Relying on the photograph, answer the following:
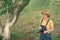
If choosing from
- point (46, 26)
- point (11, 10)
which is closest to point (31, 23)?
point (11, 10)

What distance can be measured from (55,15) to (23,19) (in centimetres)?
133

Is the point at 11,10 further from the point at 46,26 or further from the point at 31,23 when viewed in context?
the point at 31,23

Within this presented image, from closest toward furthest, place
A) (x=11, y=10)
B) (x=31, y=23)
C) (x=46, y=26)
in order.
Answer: (x=46, y=26) → (x=11, y=10) → (x=31, y=23)

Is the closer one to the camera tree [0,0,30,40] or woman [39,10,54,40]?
woman [39,10,54,40]

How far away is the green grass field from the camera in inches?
361

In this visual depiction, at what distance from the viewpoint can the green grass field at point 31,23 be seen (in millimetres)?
9172

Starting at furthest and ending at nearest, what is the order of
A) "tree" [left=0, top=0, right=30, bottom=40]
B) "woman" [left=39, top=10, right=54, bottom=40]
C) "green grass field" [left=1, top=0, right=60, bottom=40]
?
"green grass field" [left=1, top=0, right=60, bottom=40] < "tree" [left=0, top=0, right=30, bottom=40] < "woman" [left=39, top=10, right=54, bottom=40]

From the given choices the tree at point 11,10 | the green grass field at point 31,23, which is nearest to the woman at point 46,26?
the tree at point 11,10

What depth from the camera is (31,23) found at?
10.3 meters

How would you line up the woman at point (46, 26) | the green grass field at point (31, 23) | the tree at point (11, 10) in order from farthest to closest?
the green grass field at point (31, 23) → the tree at point (11, 10) → the woman at point (46, 26)

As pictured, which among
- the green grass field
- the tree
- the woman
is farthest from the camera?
the green grass field

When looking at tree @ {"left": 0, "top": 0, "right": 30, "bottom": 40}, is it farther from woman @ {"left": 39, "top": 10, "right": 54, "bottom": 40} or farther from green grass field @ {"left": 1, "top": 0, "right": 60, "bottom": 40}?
green grass field @ {"left": 1, "top": 0, "right": 60, "bottom": 40}

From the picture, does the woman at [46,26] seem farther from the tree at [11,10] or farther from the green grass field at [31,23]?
the green grass field at [31,23]

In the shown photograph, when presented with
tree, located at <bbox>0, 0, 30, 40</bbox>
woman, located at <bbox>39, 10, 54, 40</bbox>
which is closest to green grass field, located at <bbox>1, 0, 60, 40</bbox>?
tree, located at <bbox>0, 0, 30, 40</bbox>
